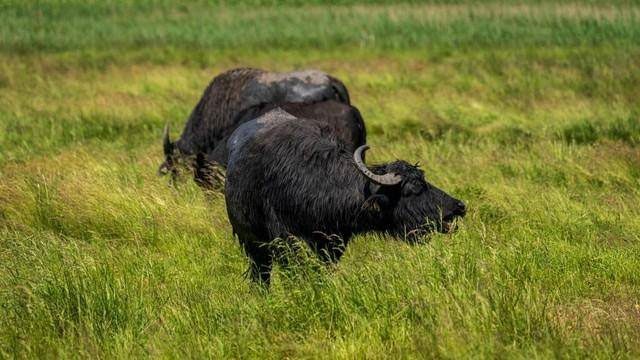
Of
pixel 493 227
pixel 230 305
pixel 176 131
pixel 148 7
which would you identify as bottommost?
pixel 148 7

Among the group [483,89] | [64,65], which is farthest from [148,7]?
[483,89]

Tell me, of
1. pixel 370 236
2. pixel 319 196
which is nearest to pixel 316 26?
pixel 370 236

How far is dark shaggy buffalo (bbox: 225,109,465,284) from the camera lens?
583 centimetres

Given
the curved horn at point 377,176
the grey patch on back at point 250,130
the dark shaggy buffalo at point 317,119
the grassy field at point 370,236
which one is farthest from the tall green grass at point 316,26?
the curved horn at point 377,176

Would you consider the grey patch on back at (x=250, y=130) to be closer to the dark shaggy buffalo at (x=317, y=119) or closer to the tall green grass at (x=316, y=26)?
the dark shaggy buffalo at (x=317, y=119)

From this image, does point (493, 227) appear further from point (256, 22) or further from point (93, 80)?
point (256, 22)

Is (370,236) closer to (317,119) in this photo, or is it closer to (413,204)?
(413,204)

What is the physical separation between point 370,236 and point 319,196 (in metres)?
0.92

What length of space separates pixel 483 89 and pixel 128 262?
11.7 metres

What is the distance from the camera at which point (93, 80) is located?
19719 millimetres

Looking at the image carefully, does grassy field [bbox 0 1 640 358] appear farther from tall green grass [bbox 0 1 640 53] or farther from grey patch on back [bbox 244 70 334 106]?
tall green grass [bbox 0 1 640 53]

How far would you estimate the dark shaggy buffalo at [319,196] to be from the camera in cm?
583

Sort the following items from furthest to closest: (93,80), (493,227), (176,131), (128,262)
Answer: (93,80), (176,131), (493,227), (128,262)

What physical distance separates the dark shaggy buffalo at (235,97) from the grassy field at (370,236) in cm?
51
